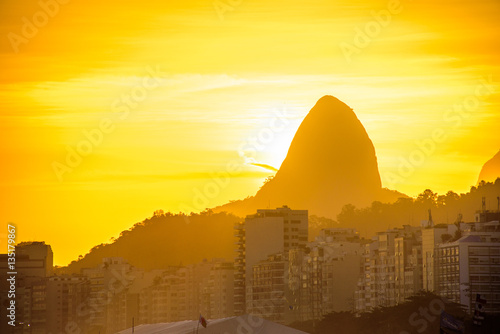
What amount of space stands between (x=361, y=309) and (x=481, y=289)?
1996cm

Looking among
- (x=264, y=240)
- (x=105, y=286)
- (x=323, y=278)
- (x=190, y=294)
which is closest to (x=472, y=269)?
(x=323, y=278)

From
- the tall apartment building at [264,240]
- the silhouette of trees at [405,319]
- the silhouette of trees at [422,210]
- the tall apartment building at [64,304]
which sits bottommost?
the silhouette of trees at [405,319]

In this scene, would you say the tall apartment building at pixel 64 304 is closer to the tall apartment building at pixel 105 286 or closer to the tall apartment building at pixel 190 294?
the tall apartment building at pixel 105 286

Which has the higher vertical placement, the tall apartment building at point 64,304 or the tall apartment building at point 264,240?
the tall apartment building at point 264,240

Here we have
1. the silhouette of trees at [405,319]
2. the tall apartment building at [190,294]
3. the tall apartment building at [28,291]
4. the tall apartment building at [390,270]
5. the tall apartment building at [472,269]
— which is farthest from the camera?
the tall apartment building at [28,291]

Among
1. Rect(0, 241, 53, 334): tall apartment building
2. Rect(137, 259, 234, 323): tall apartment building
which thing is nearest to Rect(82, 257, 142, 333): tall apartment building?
Rect(137, 259, 234, 323): tall apartment building

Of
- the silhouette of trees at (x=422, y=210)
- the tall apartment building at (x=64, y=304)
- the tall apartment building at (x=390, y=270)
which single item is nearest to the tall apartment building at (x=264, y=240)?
the silhouette of trees at (x=422, y=210)

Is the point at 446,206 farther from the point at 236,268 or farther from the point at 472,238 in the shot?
the point at 472,238

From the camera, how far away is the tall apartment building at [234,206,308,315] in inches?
5723

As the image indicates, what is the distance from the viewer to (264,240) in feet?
481

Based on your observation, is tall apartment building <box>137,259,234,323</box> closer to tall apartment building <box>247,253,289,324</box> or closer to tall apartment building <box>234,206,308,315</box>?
tall apartment building <box>234,206,308,315</box>

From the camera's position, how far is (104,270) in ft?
567

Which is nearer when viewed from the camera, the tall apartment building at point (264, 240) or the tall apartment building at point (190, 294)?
the tall apartment building at point (264, 240)

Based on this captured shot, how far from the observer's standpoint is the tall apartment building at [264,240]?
14538 centimetres
